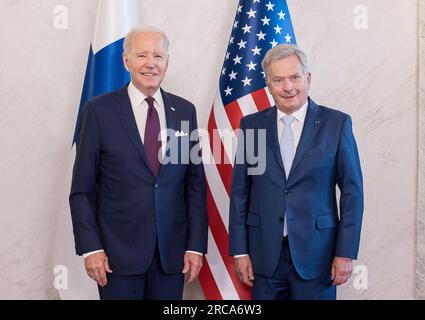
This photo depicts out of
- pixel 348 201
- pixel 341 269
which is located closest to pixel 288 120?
pixel 348 201

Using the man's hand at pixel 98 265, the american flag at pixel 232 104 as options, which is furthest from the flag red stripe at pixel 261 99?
the man's hand at pixel 98 265

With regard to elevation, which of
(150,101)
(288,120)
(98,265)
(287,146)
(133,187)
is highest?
(150,101)

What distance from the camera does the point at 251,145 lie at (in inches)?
92.4

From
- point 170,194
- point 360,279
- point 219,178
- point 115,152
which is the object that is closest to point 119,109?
point 115,152

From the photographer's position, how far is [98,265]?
7.11 feet

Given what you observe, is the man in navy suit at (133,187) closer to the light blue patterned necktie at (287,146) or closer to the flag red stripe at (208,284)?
the light blue patterned necktie at (287,146)

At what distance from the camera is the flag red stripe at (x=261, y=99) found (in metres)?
2.88

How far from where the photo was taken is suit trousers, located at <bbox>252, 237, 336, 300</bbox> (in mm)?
2236

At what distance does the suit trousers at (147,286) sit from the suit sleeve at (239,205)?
29 centimetres

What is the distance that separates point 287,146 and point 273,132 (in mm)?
88

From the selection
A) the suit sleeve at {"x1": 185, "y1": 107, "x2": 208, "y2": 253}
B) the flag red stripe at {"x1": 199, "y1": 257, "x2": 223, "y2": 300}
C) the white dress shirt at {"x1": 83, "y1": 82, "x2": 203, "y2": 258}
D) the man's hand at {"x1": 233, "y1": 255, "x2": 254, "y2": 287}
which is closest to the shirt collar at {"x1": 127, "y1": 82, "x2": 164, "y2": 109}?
the white dress shirt at {"x1": 83, "y1": 82, "x2": 203, "y2": 258}

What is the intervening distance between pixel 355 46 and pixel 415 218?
3.73 ft

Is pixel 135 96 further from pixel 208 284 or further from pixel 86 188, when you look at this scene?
pixel 208 284

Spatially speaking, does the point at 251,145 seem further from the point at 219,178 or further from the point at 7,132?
the point at 7,132
